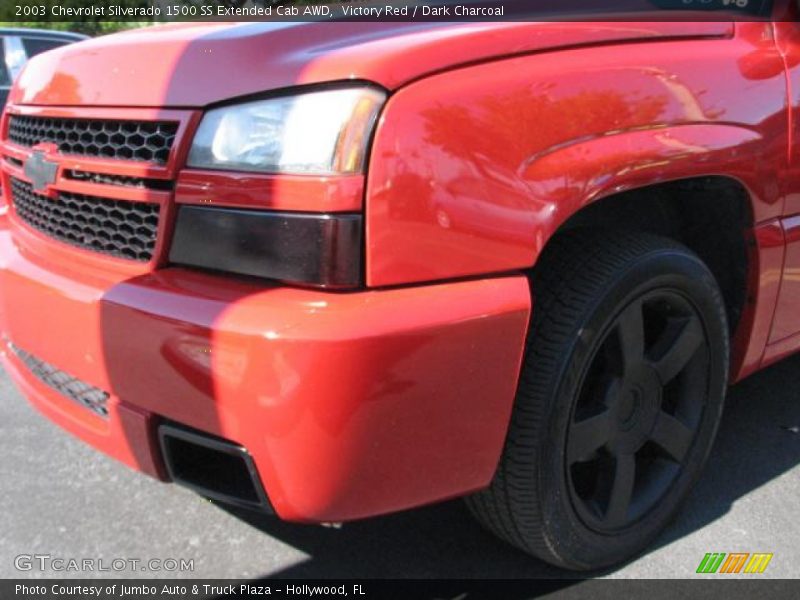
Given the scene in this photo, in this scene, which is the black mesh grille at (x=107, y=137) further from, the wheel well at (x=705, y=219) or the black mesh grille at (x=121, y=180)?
the wheel well at (x=705, y=219)

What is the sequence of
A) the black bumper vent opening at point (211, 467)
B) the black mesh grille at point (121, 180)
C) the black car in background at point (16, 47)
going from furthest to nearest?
1. the black car in background at point (16, 47)
2. the black mesh grille at point (121, 180)
3. the black bumper vent opening at point (211, 467)

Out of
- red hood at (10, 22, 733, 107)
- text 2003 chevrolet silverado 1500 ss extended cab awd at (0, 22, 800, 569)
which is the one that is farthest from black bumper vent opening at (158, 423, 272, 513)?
red hood at (10, 22, 733, 107)

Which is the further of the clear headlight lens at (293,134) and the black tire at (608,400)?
the black tire at (608,400)

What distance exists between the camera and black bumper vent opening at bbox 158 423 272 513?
169 centimetres

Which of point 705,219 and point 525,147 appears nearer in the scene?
point 525,147

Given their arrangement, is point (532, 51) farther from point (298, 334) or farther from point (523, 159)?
point (298, 334)

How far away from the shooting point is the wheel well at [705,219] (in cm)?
226

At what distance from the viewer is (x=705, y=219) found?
8.08 ft

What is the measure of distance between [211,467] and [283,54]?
928mm

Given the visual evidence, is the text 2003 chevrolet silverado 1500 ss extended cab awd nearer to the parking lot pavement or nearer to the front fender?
the front fender

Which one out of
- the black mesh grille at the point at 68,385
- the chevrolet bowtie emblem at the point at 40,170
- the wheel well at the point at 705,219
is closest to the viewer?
the black mesh grille at the point at 68,385

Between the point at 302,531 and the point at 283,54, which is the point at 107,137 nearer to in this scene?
the point at 283,54

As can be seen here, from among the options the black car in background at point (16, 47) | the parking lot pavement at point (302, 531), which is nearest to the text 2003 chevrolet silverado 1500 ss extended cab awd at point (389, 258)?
the parking lot pavement at point (302, 531)

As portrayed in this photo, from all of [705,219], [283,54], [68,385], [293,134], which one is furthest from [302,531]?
[705,219]
